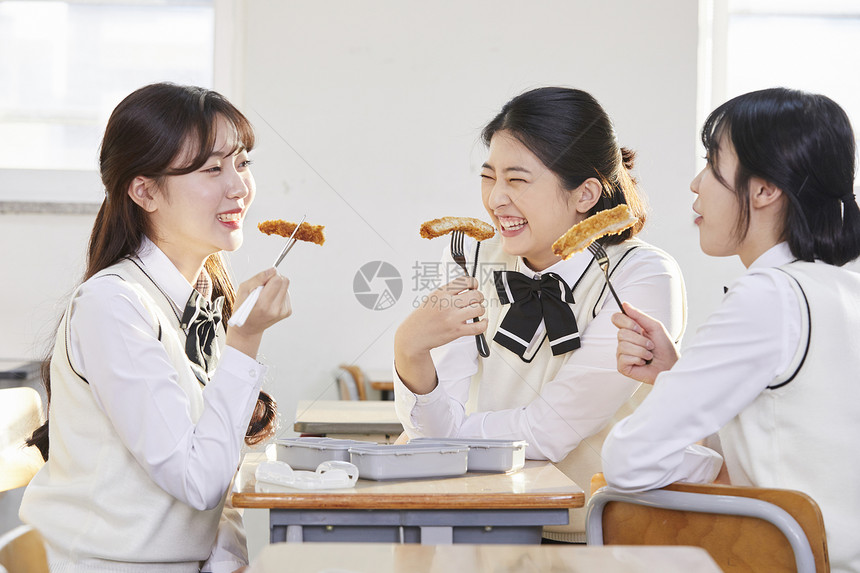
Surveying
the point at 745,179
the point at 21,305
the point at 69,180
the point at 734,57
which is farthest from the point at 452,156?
the point at 745,179

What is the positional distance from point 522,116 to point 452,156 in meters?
1.43

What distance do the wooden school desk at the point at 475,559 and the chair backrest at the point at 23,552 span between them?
0.21 metres

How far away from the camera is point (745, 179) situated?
1.31m

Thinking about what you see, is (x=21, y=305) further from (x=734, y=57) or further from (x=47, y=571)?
(x=734, y=57)

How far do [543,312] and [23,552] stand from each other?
1.13 meters

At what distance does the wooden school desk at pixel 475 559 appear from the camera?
788 mm

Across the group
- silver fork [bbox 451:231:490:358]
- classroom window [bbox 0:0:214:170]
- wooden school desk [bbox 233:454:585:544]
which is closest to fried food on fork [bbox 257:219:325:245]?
silver fork [bbox 451:231:490:358]

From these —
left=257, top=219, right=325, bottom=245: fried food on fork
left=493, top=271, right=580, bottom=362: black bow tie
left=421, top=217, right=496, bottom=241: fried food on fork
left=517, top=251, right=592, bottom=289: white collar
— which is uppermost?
left=421, top=217, right=496, bottom=241: fried food on fork

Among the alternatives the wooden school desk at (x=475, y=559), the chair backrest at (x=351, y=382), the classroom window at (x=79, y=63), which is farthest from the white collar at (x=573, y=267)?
the classroom window at (x=79, y=63)

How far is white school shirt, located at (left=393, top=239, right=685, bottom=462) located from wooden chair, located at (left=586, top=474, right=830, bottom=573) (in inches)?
12.7

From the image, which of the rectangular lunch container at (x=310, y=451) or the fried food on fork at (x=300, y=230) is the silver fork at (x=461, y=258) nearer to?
the fried food on fork at (x=300, y=230)

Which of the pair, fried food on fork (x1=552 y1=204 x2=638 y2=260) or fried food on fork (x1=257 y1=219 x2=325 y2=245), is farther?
fried food on fork (x1=257 y1=219 x2=325 y2=245)

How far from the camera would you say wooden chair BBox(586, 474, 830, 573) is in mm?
1020

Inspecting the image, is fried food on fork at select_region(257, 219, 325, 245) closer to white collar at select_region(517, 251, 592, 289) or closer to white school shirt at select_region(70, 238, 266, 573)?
white school shirt at select_region(70, 238, 266, 573)
